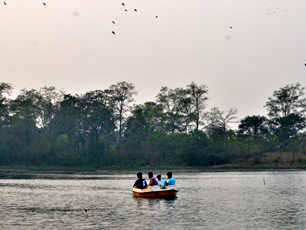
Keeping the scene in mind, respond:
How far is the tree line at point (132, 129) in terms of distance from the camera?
117 m

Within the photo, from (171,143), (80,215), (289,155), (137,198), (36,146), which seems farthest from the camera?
(36,146)

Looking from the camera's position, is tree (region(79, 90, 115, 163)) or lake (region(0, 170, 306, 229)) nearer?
lake (region(0, 170, 306, 229))

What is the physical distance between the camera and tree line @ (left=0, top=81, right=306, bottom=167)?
11712 centimetres

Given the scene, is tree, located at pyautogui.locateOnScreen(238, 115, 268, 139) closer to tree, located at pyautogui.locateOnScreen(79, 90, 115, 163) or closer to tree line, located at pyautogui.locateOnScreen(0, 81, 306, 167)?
tree line, located at pyautogui.locateOnScreen(0, 81, 306, 167)

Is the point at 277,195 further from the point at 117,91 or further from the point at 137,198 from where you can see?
the point at 117,91

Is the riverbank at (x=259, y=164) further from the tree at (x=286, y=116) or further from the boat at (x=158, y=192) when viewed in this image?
the boat at (x=158, y=192)

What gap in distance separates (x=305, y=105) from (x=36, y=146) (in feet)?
236

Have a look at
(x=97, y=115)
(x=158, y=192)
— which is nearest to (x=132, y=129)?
(x=97, y=115)

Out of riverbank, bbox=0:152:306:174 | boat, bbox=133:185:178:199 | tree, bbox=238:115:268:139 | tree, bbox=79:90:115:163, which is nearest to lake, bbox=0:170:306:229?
boat, bbox=133:185:178:199

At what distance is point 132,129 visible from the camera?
12788 centimetres

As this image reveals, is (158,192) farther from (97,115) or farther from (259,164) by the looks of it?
(97,115)

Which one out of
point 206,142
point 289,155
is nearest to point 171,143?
point 206,142

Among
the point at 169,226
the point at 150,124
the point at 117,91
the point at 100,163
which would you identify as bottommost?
the point at 169,226

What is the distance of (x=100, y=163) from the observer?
120812 millimetres
